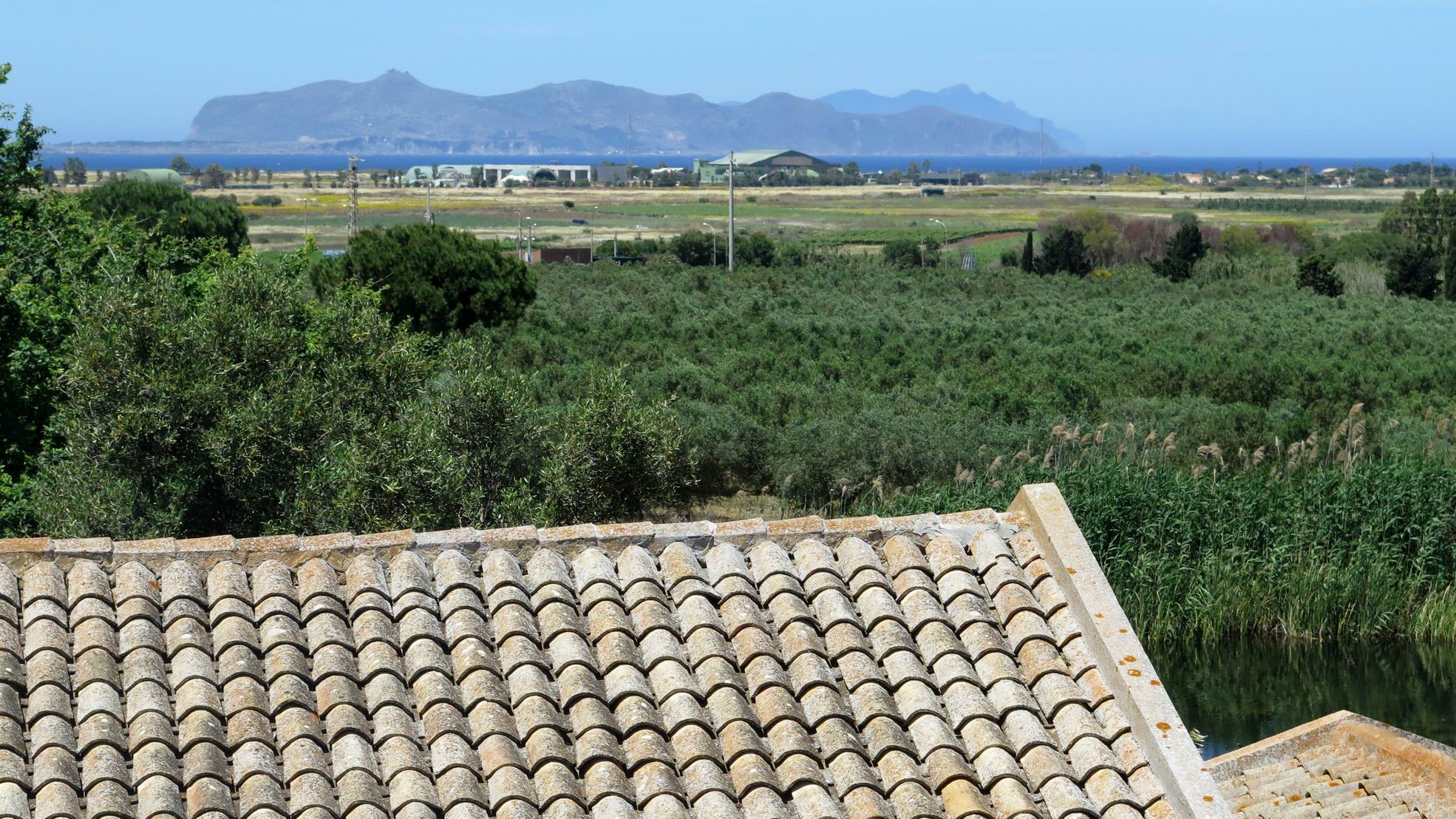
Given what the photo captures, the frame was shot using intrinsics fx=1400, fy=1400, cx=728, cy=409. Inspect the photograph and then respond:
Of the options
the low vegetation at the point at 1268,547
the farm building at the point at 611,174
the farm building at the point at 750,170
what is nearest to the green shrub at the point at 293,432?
the low vegetation at the point at 1268,547

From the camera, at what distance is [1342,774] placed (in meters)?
9.07

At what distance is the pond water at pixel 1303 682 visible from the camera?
14.2 m

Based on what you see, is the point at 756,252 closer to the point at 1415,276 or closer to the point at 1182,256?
the point at 1182,256

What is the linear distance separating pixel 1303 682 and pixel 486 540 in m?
12.0

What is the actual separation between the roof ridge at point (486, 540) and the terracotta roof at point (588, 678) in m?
0.01

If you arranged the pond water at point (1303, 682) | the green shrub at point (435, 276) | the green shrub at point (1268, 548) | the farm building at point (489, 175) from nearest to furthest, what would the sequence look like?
the pond water at point (1303, 682) → the green shrub at point (1268, 548) → the green shrub at point (435, 276) → the farm building at point (489, 175)

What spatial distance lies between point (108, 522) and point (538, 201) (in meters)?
120

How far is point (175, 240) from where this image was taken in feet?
63.8

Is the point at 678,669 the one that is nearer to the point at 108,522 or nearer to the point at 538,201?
the point at 108,522

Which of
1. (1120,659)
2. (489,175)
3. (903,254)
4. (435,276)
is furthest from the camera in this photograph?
(489,175)

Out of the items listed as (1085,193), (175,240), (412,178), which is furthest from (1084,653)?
(412,178)

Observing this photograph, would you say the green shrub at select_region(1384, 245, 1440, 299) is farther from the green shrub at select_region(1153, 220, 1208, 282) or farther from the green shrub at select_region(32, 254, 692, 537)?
the green shrub at select_region(32, 254, 692, 537)

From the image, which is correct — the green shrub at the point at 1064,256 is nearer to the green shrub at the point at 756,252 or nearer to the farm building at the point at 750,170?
the green shrub at the point at 756,252

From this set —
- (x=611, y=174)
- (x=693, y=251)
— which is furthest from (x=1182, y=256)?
(x=611, y=174)
